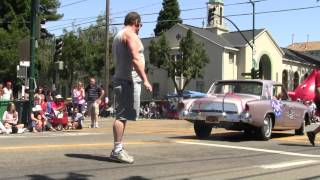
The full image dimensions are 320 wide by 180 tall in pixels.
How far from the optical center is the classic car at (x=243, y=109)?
1380 cm

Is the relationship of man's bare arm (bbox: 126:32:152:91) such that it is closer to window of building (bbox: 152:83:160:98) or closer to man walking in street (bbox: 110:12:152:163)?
man walking in street (bbox: 110:12:152:163)

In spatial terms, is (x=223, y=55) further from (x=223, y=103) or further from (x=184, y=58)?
(x=223, y=103)

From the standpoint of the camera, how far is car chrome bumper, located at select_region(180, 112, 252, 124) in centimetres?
1363

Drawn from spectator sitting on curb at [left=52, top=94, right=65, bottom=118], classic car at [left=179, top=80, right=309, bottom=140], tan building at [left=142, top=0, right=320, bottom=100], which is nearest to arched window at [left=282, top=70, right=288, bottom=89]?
tan building at [left=142, top=0, right=320, bottom=100]

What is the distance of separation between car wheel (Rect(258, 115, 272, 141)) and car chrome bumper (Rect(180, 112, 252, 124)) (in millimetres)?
617

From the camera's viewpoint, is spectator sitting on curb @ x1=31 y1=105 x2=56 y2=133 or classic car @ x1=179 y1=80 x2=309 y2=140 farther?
spectator sitting on curb @ x1=31 y1=105 x2=56 y2=133

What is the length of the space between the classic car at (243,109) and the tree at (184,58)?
44.5 meters

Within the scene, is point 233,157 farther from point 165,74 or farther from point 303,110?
point 165,74

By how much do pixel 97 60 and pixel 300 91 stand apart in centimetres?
5272

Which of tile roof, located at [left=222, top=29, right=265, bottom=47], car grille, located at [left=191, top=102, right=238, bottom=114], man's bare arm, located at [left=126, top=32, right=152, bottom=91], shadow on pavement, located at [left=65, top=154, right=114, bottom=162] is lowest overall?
shadow on pavement, located at [left=65, top=154, right=114, bottom=162]

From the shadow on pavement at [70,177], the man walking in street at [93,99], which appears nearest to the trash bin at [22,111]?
the man walking in street at [93,99]

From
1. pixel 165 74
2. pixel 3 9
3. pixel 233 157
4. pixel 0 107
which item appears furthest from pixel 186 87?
pixel 233 157

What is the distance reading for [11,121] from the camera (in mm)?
17391

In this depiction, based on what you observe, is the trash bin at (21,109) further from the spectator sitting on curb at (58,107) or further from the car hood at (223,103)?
the car hood at (223,103)
